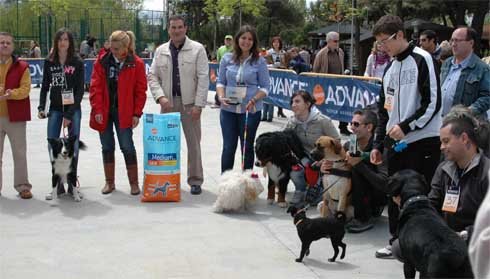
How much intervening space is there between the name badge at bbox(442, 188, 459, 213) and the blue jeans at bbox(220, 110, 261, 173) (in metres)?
3.14

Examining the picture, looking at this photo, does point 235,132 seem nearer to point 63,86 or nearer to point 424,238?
point 63,86

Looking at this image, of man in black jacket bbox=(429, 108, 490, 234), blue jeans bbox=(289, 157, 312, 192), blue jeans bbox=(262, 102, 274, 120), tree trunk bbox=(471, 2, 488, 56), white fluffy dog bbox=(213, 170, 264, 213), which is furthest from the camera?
tree trunk bbox=(471, 2, 488, 56)

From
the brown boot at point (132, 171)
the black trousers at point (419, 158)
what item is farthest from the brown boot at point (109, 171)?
the black trousers at point (419, 158)

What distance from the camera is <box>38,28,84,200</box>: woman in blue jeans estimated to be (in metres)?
6.32

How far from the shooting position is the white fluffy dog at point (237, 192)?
579cm

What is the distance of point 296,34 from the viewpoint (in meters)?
55.8

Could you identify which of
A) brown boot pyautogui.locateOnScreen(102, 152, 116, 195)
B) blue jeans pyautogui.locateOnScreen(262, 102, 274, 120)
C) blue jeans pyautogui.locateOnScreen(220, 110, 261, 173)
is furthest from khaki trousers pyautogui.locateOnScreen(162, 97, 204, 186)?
blue jeans pyautogui.locateOnScreen(262, 102, 274, 120)

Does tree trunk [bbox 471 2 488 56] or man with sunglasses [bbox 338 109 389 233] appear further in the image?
tree trunk [bbox 471 2 488 56]

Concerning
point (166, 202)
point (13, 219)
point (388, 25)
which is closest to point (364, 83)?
point (166, 202)

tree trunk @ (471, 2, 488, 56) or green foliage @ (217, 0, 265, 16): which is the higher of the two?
green foliage @ (217, 0, 265, 16)

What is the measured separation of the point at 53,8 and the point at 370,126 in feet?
118

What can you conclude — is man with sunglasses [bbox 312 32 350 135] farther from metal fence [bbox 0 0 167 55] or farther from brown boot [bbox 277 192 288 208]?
metal fence [bbox 0 0 167 55]

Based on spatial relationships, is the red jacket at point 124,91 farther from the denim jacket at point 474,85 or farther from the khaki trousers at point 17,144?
the denim jacket at point 474,85

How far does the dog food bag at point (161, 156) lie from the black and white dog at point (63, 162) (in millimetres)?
728
